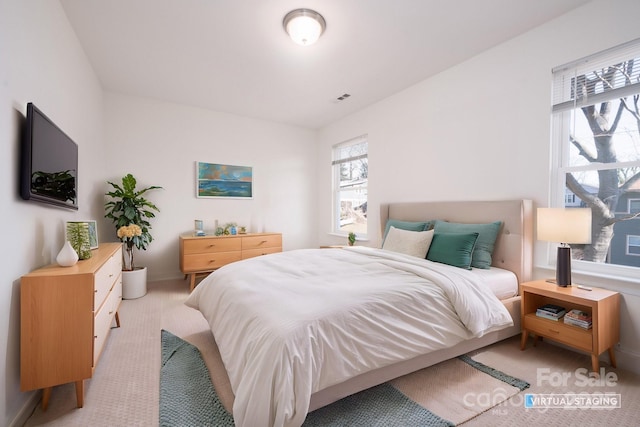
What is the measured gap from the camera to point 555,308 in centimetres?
224

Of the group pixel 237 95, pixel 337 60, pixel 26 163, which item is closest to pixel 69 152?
pixel 26 163

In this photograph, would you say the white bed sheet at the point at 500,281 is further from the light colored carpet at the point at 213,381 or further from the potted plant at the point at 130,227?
the potted plant at the point at 130,227

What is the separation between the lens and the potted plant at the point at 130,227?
3.50 metres

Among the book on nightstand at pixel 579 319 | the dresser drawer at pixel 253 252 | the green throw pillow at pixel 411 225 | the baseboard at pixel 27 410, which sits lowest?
the baseboard at pixel 27 410

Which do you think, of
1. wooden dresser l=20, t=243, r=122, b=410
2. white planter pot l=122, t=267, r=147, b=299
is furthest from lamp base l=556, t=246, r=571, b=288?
white planter pot l=122, t=267, r=147, b=299

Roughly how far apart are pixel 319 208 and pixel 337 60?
3.00 metres

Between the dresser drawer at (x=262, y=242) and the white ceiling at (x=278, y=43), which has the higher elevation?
the white ceiling at (x=278, y=43)

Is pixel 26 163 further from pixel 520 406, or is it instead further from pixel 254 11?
pixel 520 406

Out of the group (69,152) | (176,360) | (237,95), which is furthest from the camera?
(237,95)

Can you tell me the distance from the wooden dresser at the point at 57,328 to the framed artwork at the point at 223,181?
298cm

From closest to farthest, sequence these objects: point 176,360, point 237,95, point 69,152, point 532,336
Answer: point 176,360
point 69,152
point 532,336
point 237,95

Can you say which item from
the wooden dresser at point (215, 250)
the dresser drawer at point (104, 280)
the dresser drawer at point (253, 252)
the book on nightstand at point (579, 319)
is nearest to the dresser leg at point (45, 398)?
the dresser drawer at point (104, 280)

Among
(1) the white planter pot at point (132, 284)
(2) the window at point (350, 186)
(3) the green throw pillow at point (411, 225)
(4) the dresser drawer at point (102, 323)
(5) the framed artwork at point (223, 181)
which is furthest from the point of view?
(2) the window at point (350, 186)

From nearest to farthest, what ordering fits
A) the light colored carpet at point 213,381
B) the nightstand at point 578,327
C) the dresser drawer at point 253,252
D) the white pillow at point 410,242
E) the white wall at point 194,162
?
the light colored carpet at point 213,381 < the nightstand at point 578,327 < the white pillow at point 410,242 < the white wall at point 194,162 < the dresser drawer at point 253,252
